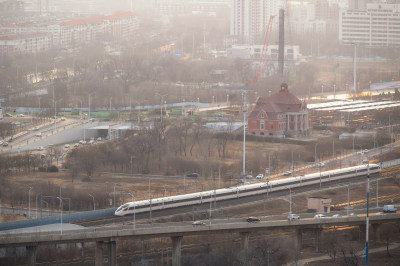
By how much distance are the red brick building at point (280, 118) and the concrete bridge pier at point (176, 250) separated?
11556 mm

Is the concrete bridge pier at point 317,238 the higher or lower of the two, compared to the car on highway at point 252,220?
lower

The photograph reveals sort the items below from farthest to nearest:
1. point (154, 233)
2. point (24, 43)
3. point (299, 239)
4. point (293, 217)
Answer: point (24, 43), point (293, 217), point (299, 239), point (154, 233)

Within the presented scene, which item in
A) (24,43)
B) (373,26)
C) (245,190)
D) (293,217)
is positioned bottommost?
(245,190)

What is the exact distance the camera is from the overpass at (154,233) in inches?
738

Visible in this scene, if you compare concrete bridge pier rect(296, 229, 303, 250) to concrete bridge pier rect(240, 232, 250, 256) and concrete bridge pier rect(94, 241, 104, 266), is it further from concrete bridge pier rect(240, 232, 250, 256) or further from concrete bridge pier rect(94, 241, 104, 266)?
concrete bridge pier rect(94, 241, 104, 266)

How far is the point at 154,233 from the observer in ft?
63.5

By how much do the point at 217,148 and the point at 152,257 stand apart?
343 inches

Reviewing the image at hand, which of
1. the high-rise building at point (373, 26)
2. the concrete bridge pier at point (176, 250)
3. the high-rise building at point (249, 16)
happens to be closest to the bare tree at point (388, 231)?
the concrete bridge pier at point (176, 250)

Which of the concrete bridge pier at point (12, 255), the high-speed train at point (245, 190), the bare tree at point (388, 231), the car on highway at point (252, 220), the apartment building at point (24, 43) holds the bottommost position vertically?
the bare tree at point (388, 231)

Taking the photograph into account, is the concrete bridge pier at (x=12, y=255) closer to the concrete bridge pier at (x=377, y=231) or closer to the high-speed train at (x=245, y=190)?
the high-speed train at (x=245, y=190)

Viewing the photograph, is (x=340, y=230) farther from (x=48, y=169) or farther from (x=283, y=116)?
(x=283, y=116)

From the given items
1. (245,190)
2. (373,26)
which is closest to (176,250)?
(245,190)

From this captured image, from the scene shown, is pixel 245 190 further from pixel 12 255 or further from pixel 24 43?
pixel 24 43

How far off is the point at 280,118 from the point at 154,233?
1216cm
